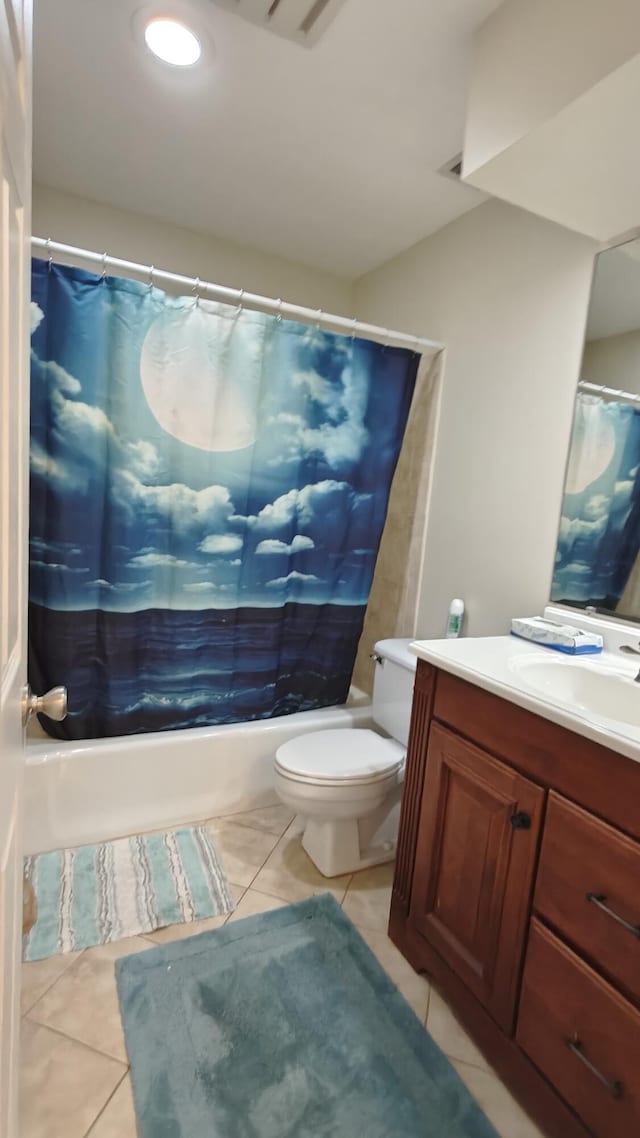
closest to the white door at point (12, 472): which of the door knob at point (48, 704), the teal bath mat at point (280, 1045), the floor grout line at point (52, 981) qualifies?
the door knob at point (48, 704)

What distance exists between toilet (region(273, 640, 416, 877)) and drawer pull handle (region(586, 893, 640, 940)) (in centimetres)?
79

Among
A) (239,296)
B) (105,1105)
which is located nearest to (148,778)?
(105,1105)

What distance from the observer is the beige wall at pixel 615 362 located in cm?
147

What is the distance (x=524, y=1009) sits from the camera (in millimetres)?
1101

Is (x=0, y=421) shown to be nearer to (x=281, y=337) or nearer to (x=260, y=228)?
(x=281, y=337)

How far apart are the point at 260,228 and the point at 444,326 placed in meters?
0.90

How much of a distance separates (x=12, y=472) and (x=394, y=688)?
147 centimetres

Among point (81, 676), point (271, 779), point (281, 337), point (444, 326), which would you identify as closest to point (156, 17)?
point (281, 337)

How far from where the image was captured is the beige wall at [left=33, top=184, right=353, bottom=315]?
215 centimetres

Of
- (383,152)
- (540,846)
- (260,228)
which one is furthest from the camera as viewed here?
(260,228)

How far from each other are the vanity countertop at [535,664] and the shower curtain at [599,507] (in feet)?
0.69

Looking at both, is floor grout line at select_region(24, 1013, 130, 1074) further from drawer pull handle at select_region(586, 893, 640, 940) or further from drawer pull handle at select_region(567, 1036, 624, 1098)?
drawer pull handle at select_region(586, 893, 640, 940)

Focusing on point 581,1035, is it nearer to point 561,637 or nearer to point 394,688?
point 561,637

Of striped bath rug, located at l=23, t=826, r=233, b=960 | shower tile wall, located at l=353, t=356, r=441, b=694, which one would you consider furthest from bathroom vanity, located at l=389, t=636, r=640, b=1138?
shower tile wall, located at l=353, t=356, r=441, b=694
